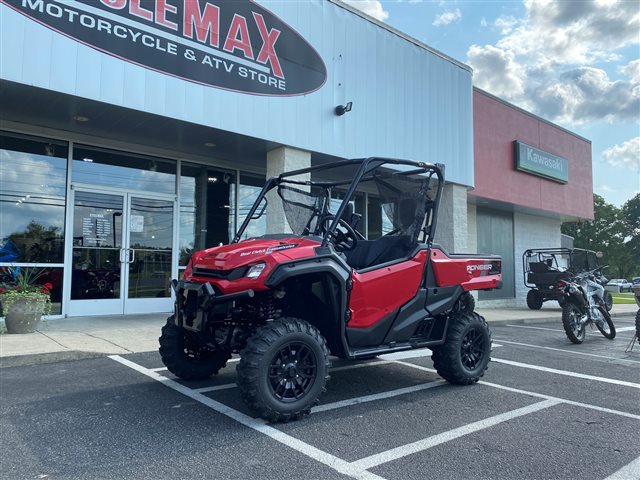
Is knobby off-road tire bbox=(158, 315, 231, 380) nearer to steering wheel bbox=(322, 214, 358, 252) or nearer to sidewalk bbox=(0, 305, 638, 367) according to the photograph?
steering wheel bbox=(322, 214, 358, 252)

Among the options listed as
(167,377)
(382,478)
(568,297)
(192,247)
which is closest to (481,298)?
(568,297)

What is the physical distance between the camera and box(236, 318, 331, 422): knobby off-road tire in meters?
3.67

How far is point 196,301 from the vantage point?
411 cm

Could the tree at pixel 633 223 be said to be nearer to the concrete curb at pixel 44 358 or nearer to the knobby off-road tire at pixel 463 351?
the knobby off-road tire at pixel 463 351

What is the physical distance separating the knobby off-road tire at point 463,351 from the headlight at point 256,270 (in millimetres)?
2344

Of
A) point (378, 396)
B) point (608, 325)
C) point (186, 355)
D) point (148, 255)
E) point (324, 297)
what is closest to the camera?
point (324, 297)

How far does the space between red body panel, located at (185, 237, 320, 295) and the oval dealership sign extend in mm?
4929

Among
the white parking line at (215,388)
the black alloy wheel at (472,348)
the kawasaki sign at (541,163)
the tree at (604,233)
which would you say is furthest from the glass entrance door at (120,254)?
the tree at (604,233)

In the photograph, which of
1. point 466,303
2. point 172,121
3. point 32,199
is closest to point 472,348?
point 466,303

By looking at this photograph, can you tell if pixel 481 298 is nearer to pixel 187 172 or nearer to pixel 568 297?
pixel 568 297

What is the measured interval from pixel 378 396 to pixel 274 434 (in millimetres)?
1451

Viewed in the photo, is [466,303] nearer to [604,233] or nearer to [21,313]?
[21,313]

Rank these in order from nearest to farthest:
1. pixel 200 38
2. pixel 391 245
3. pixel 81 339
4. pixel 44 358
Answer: pixel 391 245, pixel 44 358, pixel 81 339, pixel 200 38

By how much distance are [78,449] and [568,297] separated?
27.0 ft
